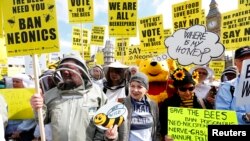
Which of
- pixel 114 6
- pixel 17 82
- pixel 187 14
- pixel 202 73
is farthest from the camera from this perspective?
pixel 187 14

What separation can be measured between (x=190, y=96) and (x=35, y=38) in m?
1.86

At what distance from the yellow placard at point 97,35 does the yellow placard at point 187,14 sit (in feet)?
19.4

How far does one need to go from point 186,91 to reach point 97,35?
10.6m

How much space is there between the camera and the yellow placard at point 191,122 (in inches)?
135

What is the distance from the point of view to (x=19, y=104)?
13.6ft

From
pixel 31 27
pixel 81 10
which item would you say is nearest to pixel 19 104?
pixel 31 27

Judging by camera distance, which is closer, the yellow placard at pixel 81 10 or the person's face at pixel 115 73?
the person's face at pixel 115 73

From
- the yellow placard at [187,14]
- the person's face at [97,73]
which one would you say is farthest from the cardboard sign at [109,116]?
the person's face at [97,73]

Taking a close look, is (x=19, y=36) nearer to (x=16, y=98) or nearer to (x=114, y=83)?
(x=16, y=98)

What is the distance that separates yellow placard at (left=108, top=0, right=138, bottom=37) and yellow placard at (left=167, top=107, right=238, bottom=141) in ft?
16.1

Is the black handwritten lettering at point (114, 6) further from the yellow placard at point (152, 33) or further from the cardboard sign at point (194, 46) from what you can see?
the cardboard sign at point (194, 46)

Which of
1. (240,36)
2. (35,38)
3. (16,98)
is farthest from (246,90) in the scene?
(240,36)

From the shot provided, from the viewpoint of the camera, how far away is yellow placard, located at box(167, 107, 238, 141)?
11.2 feet

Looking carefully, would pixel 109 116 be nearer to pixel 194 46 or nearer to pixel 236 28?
pixel 194 46
